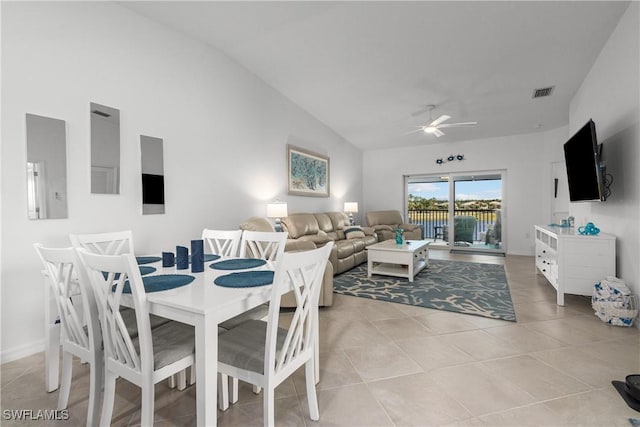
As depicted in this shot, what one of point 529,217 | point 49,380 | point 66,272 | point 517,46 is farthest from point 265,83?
point 529,217

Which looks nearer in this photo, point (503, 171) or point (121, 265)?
point (121, 265)

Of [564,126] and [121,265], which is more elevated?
[564,126]

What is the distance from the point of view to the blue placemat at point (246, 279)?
1.40 meters

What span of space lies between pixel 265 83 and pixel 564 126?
236 inches

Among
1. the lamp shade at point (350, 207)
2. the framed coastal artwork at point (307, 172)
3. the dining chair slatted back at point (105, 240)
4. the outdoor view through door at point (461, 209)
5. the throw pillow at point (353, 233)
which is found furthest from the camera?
the outdoor view through door at point (461, 209)

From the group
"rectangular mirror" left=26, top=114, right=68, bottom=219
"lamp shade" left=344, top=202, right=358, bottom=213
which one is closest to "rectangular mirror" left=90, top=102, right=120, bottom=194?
"rectangular mirror" left=26, top=114, right=68, bottom=219

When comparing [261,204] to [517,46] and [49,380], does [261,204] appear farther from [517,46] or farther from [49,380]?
[517,46]

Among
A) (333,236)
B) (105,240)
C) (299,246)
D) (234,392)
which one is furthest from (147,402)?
(333,236)

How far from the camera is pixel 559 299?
10.00 ft

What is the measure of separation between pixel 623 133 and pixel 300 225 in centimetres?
387

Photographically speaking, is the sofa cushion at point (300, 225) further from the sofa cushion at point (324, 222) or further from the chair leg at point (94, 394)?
the chair leg at point (94, 394)

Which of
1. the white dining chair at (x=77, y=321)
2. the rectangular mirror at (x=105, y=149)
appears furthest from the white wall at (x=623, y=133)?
the rectangular mirror at (x=105, y=149)

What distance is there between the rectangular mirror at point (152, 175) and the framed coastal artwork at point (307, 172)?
2295 millimetres

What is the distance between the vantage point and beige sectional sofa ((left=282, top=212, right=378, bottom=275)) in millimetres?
4428
